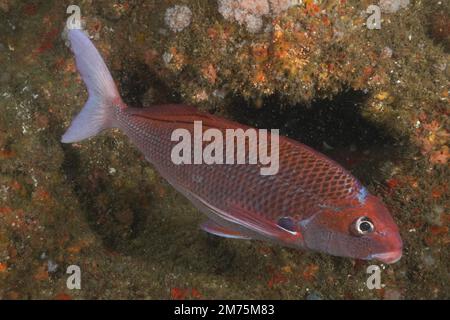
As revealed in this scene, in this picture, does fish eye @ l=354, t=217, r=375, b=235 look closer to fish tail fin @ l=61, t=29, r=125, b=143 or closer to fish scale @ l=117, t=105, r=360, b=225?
fish scale @ l=117, t=105, r=360, b=225

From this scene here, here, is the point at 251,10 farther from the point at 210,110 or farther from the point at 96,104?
the point at 96,104

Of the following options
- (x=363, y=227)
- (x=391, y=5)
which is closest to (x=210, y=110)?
Answer: (x=391, y=5)

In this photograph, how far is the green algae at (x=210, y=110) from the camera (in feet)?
11.5

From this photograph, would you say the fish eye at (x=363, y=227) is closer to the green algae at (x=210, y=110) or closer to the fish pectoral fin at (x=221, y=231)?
the fish pectoral fin at (x=221, y=231)

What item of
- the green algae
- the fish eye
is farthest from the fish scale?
the green algae

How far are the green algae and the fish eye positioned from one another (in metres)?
1.43

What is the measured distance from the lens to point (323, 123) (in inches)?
183

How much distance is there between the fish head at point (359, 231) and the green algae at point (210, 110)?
53.3 inches

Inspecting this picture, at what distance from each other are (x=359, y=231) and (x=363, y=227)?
1.3 inches

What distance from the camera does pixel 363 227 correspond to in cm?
227

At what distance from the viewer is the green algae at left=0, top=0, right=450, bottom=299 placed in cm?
351

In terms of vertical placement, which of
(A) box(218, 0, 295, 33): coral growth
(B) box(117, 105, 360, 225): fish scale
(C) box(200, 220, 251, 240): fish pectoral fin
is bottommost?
(C) box(200, 220, 251, 240): fish pectoral fin

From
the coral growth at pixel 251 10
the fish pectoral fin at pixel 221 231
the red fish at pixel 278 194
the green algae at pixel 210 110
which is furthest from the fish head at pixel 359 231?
the coral growth at pixel 251 10
